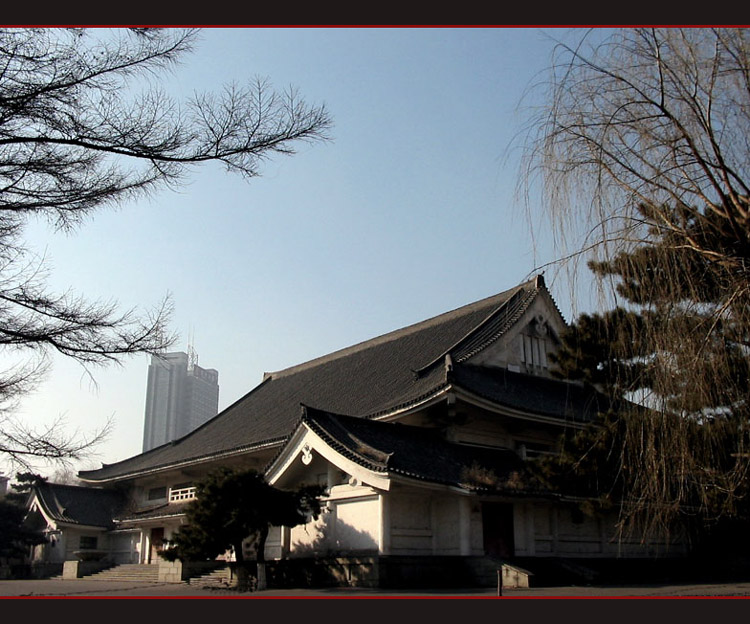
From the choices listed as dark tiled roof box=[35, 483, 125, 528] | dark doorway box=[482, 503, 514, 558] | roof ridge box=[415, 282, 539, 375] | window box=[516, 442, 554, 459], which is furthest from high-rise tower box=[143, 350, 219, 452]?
dark doorway box=[482, 503, 514, 558]

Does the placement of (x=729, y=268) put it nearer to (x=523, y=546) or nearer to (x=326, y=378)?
(x=523, y=546)

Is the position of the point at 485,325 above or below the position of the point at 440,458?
above

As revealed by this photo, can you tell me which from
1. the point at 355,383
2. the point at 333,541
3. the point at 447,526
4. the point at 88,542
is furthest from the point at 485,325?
the point at 88,542

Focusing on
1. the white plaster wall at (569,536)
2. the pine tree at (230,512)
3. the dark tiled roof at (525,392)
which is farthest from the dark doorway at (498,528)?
the pine tree at (230,512)

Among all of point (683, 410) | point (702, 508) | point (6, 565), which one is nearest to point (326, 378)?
point (6, 565)

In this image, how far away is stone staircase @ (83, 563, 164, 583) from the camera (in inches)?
852

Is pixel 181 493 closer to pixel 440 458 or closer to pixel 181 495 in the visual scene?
pixel 181 495

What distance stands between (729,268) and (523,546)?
12.0m

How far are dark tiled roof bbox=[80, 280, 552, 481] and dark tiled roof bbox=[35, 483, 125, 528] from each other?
1.08m

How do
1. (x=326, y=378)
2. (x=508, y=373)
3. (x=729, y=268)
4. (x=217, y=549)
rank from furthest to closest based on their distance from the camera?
(x=326, y=378), (x=508, y=373), (x=217, y=549), (x=729, y=268)

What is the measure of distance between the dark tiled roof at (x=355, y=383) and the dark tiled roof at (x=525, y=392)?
0.78m

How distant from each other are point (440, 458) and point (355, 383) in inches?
336

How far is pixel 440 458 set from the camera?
17.0 m

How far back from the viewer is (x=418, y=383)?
20047mm
